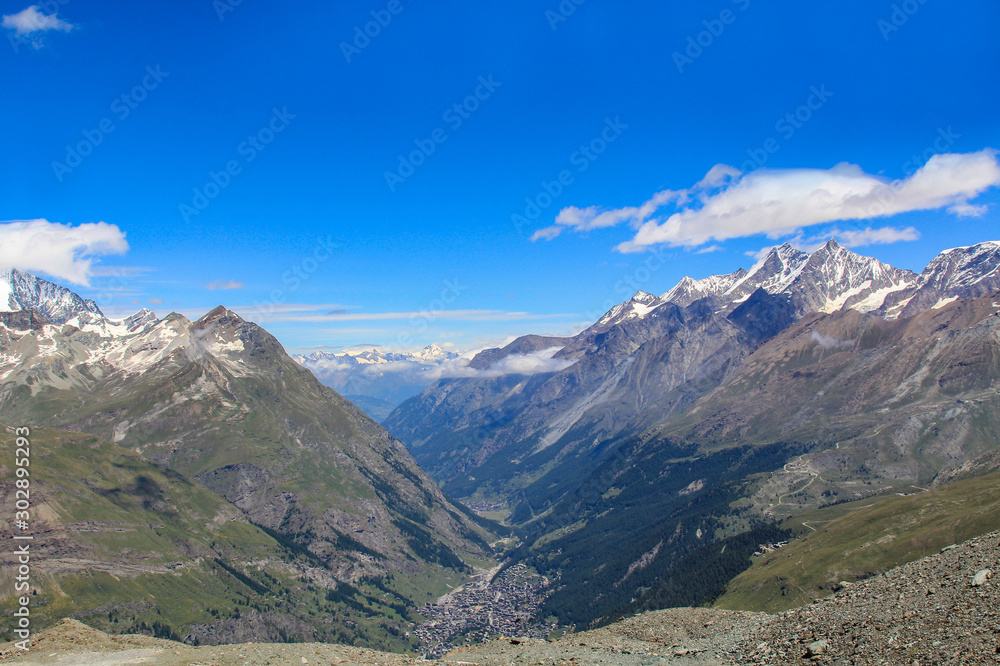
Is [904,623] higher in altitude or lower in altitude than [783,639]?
higher

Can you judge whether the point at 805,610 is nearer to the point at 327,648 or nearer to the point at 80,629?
the point at 327,648

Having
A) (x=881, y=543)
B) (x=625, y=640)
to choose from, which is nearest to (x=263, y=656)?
(x=625, y=640)

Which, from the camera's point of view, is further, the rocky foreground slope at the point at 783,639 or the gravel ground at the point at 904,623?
the rocky foreground slope at the point at 783,639

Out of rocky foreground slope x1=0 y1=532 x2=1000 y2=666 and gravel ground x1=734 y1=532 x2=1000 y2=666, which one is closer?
gravel ground x1=734 y1=532 x2=1000 y2=666

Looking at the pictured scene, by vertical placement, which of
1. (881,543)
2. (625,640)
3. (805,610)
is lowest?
(881,543)

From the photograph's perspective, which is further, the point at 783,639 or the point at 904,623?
the point at 783,639

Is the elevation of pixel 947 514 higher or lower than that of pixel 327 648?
lower

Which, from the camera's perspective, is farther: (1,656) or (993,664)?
(1,656)

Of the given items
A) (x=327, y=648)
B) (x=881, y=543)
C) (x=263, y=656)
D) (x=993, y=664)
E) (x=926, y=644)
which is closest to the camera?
(x=993, y=664)
